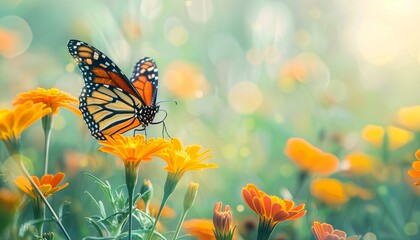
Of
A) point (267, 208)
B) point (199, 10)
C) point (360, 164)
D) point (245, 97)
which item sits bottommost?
point (360, 164)

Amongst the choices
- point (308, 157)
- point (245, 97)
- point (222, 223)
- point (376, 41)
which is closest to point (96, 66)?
point (222, 223)

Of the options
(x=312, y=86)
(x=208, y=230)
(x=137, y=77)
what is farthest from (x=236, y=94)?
(x=208, y=230)

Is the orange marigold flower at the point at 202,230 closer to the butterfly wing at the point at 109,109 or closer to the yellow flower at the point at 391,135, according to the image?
the butterfly wing at the point at 109,109

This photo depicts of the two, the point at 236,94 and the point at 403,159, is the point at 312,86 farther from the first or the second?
the point at 403,159

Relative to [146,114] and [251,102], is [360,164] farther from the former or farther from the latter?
[146,114]

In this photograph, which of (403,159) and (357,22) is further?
(357,22)
